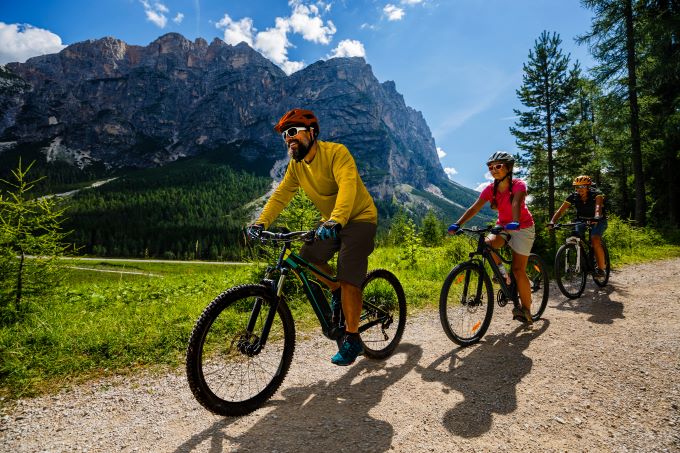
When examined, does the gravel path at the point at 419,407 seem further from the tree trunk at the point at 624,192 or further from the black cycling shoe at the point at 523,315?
the tree trunk at the point at 624,192

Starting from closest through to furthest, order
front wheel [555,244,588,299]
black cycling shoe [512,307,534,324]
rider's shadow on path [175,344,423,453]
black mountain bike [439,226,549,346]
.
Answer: rider's shadow on path [175,344,423,453] < black mountain bike [439,226,549,346] < black cycling shoe [512,307,534,324] < front wheel [555,244,588,299]

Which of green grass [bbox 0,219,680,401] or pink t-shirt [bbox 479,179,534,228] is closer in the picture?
green grass [bbox 0,219,680,401]

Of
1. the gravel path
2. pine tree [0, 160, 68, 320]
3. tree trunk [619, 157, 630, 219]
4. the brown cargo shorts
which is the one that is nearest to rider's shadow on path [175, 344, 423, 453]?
the gravel path

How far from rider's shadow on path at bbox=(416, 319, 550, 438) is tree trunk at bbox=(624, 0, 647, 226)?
63.5ft

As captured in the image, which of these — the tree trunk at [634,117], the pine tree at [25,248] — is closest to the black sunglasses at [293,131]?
the pine tree at [25,248]

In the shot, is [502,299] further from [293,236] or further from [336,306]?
[293,236]

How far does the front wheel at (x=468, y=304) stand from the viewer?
532 cm

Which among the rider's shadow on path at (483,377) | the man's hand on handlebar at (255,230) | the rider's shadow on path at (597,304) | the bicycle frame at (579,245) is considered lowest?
the rider's shadow on path at (483,377)

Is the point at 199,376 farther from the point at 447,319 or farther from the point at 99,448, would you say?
the point at 447,319

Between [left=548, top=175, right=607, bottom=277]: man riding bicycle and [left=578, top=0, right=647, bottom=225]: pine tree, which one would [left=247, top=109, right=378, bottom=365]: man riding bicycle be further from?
[left=578, top=0, right=647, bottom=225]: pine tree

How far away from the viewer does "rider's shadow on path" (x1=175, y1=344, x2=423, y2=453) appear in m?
2.87

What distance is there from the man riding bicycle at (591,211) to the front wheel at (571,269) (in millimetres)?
545

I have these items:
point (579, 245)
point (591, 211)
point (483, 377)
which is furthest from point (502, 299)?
point (591, 211)

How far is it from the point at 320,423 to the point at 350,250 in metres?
1.86
